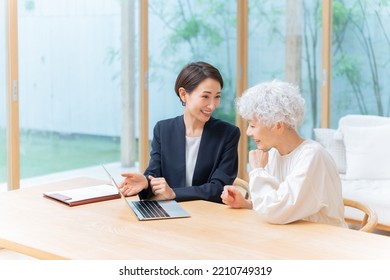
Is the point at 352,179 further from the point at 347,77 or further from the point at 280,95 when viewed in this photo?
the point at 280,95

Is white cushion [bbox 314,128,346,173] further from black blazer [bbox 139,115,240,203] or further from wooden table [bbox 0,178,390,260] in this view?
wooden table [bbox 0,178,390,260]

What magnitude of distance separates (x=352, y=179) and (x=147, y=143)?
1.82 metres

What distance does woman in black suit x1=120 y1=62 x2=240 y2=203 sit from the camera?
2.81 meters

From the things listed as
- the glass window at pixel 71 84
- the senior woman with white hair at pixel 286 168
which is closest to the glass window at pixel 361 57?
the glass window at pixel 71 84

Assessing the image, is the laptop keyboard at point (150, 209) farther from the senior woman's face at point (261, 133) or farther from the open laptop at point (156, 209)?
the senior woman's face at point (261, 133)

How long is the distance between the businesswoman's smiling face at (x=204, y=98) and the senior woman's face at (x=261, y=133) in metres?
0.53

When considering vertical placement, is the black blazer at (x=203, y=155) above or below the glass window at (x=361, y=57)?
below

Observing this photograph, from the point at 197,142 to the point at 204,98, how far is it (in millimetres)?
222

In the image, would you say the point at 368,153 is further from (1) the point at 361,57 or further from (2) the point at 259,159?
(2) the point at 259,159

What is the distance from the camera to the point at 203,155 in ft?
9.23

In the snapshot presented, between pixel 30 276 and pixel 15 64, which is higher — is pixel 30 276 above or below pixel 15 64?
below

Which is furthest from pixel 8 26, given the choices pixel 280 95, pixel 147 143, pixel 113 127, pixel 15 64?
pixel 280 95

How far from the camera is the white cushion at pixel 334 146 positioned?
15.5ft

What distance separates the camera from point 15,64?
13.8ft
